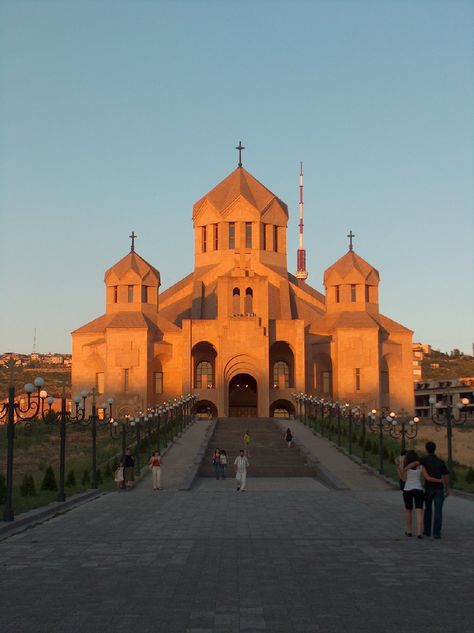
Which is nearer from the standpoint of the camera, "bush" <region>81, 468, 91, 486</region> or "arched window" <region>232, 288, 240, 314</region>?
"bush" <region>81, 468, 91, 486</region>

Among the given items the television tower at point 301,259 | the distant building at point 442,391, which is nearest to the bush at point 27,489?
the distant building at point 442,391

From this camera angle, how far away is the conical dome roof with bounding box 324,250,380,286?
4566 cm

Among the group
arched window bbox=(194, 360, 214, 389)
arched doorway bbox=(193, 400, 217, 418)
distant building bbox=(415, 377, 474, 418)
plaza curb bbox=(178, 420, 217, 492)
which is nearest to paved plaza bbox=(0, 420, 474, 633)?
plaza curb bbox=(178, 420, 217, 492)

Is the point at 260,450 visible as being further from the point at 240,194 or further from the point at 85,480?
the point at 240,194

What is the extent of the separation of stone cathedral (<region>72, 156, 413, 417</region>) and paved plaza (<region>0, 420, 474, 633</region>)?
3075cm

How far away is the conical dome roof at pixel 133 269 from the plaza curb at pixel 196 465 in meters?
14.2

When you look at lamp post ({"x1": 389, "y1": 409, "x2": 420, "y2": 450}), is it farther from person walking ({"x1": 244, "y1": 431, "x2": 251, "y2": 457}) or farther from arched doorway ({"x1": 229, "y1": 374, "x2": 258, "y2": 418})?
arched doorway ({"x1": 229, "y1": 374, "x2": 258, "y2": 418})

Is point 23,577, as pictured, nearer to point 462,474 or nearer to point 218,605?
point 218,605

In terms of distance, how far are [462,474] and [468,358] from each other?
97.7 metres

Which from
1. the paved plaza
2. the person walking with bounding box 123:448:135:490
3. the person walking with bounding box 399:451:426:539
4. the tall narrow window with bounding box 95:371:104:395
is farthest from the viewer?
the tall narrow window with bounding box 95:371:104:395

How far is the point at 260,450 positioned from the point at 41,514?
16.5 m

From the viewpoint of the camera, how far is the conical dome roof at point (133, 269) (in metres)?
45.7

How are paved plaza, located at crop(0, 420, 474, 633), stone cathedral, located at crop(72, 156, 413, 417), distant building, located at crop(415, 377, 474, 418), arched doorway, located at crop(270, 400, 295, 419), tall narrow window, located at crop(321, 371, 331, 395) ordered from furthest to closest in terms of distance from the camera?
distant building, located at crop(415, 377, 474, 418), tall narrow window, located at crop(321, 371, 331, 395), arched doorway, located at crop(270, 400, 295, 419), stone cathedral, located at crop(72, 156, 413, 417), paved plaza, located at crop(0, 420, 474, 633)

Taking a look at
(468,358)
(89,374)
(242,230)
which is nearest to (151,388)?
(89,374)
